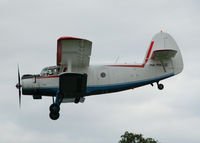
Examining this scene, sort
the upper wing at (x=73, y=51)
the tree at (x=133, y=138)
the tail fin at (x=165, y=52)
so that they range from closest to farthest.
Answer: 1. the upper wing at (x=73, y=51)
2. the tail fin at (x=165, y=52)
3. the tree at (x=133, y=138)

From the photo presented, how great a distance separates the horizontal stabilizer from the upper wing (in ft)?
11.0

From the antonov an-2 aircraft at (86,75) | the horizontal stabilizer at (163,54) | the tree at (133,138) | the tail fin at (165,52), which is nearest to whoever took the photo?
the antonov an-2 aircraft at (86,75)

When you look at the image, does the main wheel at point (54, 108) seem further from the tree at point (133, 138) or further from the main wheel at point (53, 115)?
the tree at point (133, 138)

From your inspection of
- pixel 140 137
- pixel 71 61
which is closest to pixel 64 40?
pixel 71 61

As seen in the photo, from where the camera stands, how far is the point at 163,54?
64.3 ft

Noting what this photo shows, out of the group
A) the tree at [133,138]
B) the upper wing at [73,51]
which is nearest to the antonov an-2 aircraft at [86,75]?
the upper wing at [73,51]

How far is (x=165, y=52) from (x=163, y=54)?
0.28 m

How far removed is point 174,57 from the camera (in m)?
20.3

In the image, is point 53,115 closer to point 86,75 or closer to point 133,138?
point 86,75

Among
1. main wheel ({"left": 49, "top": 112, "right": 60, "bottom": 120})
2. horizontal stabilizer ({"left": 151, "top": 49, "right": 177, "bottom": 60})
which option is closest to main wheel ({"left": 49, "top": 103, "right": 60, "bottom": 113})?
main wheel ({"left": 49, "top": 112, "right": 60, "bottom": 120})

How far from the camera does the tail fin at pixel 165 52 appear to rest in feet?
64.0

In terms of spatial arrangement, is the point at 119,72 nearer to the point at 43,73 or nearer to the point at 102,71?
the point at 102,71

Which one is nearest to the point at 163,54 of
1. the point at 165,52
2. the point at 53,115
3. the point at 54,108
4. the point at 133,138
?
the point at 165,52

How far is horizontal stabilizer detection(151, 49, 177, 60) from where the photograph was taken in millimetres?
19219
